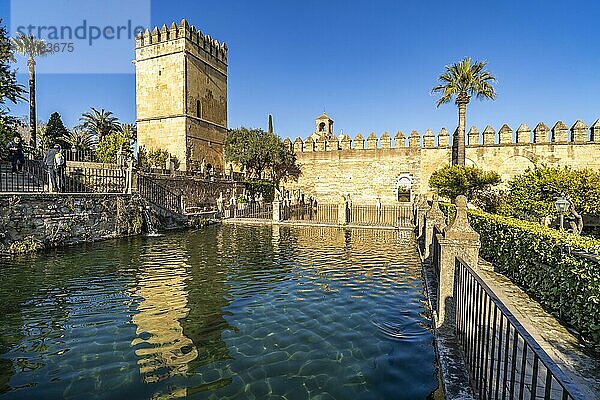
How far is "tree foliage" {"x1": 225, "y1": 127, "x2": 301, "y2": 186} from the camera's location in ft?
110

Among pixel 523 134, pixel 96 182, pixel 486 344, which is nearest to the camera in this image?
pixel 486 344

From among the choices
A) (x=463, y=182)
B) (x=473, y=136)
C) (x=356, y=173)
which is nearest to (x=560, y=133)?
(x=473, y=136)

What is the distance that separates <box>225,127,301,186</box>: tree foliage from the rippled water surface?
23928 mm

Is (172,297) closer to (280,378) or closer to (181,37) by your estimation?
(280,378)

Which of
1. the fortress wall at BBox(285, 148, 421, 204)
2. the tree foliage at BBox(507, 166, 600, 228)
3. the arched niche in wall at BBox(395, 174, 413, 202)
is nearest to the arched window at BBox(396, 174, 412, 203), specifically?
the arched niche in wall at BBox(395, 174, 413, 202)

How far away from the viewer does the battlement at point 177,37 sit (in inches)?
1240

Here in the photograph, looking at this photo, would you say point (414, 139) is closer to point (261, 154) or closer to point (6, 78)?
point (261, 154)

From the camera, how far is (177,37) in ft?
104

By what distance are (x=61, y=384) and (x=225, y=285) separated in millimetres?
3985

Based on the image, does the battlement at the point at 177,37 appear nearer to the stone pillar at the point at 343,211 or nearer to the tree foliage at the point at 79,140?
the tree foliage at the point at 79,140

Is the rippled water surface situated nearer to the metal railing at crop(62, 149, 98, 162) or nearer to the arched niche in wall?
the arched niche in wall

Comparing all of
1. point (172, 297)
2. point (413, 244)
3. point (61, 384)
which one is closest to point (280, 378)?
point (61, 384)

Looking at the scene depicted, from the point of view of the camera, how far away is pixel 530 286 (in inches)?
268

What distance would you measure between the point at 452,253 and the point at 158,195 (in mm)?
17860
